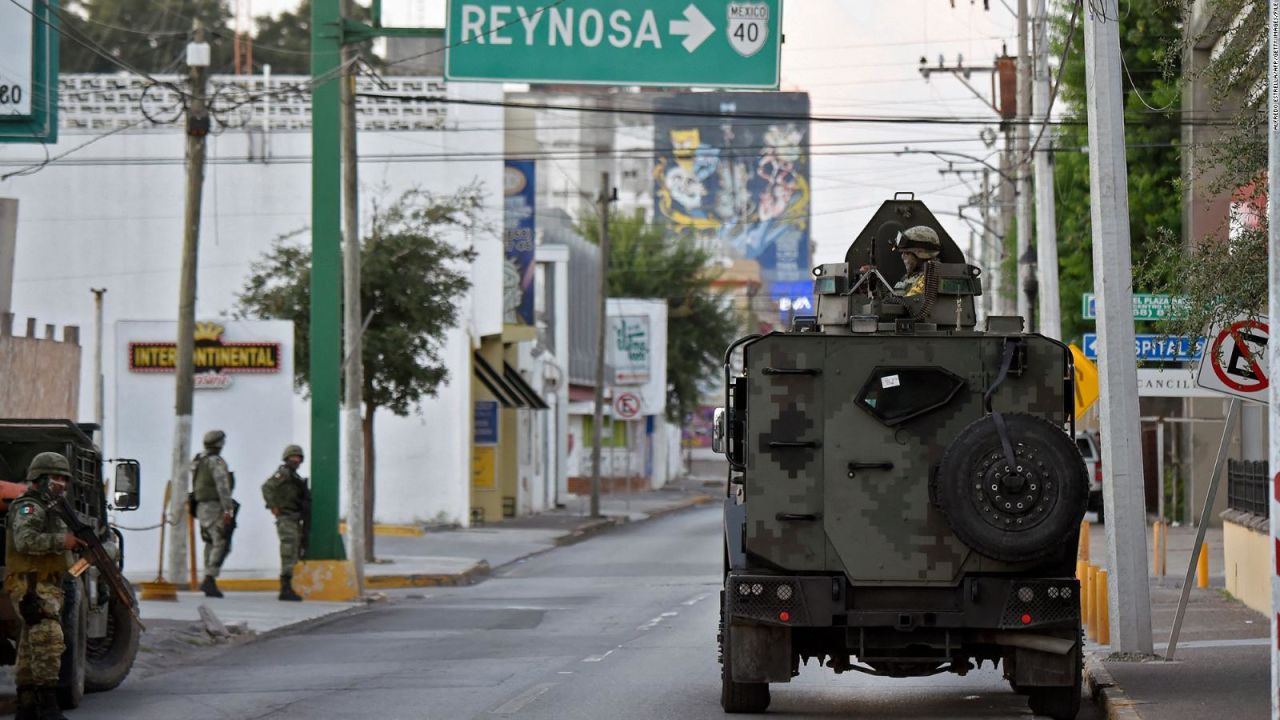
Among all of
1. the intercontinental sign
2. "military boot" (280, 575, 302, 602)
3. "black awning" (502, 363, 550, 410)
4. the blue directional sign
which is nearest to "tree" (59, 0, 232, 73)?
"black awning" (502, 363, 550, 410)

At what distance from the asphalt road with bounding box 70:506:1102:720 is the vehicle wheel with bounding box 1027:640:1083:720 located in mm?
351

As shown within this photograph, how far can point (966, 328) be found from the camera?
13141mm

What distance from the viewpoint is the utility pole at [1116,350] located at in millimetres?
14672

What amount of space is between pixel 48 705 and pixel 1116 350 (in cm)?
839

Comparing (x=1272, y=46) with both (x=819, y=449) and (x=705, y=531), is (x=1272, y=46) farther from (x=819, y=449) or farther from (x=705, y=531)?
(x=705, y=531)

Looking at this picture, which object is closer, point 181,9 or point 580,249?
point 580,249

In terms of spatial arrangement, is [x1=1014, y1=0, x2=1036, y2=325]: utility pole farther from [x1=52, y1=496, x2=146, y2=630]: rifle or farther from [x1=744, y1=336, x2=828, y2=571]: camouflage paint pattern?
[x1=744, y1=336, x2=828, y2=571]: camouflage paint pattern

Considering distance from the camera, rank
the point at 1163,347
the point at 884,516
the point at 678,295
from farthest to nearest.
Answer: 1. the point at 678,295
2. the point at 1163,347
3. the point at 884,516

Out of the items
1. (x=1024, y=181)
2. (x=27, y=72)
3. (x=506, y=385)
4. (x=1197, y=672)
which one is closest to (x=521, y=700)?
(x=1197, y=672)

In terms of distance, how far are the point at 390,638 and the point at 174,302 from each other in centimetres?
2354

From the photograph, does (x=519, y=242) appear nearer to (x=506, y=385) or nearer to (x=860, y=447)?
(x=506, y=385)

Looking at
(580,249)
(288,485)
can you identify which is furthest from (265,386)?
(580,249)

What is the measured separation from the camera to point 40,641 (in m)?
11.9

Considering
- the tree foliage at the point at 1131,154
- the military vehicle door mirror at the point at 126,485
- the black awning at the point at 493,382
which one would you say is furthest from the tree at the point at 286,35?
the military vehicle door mirror at the point at 126,485
